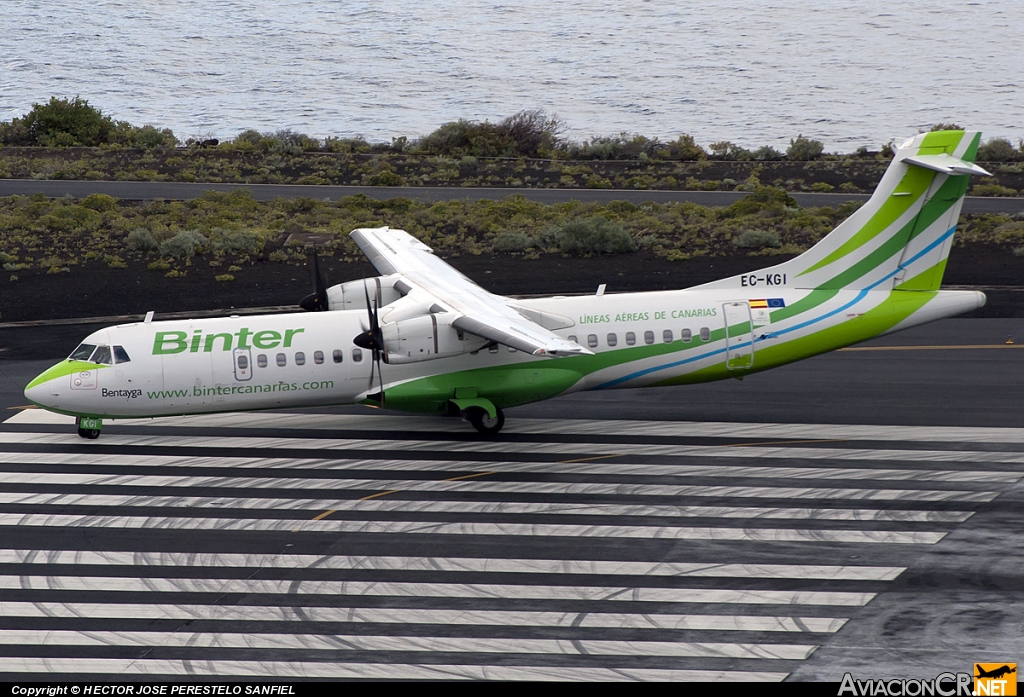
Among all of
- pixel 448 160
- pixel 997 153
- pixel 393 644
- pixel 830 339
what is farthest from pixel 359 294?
pixel 997 153

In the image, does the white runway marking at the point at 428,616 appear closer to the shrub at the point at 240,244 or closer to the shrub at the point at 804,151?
the shrub at the point at 240,244

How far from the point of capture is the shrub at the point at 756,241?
1722 inches

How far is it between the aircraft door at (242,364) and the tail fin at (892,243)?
39.1 feet

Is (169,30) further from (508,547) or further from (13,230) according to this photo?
(508,547)

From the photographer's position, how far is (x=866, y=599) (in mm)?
16578

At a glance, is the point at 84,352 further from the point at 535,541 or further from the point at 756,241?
the point at 756,241

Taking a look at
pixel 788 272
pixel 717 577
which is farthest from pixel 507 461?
pixel 788 272

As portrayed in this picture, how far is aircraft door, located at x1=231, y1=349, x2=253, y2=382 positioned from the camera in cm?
2378

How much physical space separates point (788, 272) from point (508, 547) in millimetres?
11261

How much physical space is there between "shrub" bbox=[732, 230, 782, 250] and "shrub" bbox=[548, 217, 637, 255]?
14.8 ft

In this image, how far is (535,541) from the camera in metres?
19.0

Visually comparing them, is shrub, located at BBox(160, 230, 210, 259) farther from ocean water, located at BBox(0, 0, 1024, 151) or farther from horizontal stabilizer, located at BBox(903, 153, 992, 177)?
ocean water, located at BBox(0, 0, 1024, 151)

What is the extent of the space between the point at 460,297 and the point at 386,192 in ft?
122

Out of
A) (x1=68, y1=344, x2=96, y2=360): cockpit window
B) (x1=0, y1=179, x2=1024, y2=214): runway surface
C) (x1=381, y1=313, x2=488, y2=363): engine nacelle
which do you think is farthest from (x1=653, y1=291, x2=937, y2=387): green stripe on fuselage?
(x1=0, y1=179, x2=1024, y2=214): runway surface
